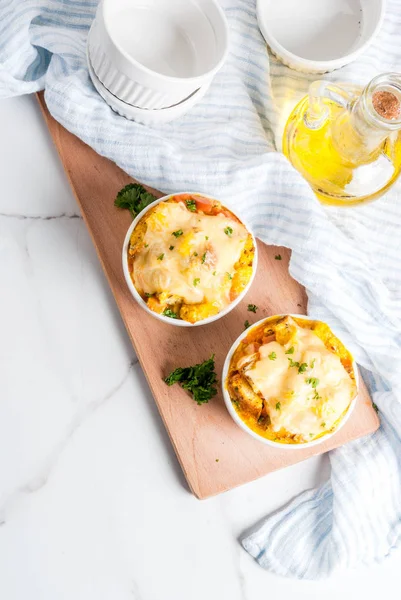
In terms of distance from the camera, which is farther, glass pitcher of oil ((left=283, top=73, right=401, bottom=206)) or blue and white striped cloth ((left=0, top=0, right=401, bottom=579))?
blue and white striped cloth ((left=0, top=0, right=401, bottom=579))

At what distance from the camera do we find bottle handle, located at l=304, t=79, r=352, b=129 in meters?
1.45

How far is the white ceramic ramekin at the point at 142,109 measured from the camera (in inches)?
59.7

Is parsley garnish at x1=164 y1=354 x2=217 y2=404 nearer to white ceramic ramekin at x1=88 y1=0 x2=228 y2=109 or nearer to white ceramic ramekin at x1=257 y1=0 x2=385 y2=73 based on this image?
white ceramic ramekin at x1=88 y1=0 x2=228 y2=109

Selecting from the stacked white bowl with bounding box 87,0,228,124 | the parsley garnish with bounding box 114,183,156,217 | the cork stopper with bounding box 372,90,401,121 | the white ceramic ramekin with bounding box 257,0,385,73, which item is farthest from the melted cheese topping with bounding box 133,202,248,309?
the white ceramic ramekin with bounding box 257,0,385,73

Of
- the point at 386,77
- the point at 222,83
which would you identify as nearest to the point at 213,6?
the point at 222,83

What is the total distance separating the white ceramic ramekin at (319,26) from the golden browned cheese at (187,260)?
17.4 inches

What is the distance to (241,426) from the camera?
148cm

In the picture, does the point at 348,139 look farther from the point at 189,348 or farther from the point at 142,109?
the point at 189,348

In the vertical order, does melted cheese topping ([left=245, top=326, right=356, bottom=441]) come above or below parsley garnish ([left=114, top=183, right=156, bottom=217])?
below

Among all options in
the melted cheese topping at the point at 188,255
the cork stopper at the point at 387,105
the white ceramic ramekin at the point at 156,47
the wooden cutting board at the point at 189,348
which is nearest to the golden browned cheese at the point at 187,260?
the melted cheese topping at the point at 188,255

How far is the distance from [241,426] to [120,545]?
378 millimetres

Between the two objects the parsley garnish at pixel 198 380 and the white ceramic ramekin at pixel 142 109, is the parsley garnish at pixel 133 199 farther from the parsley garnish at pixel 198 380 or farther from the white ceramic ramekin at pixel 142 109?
the parsley garnish at pixel 198 380

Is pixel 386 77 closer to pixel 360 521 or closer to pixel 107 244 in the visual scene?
pixel 107 244

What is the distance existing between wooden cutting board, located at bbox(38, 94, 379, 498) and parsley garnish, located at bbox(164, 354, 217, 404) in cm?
3
